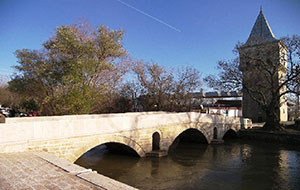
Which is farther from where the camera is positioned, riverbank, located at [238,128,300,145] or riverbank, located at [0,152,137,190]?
riverbank, located at [238,128,300,145]

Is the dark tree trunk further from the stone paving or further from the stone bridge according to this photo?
the stone paving

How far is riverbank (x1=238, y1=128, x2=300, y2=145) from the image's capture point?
15.8 meters

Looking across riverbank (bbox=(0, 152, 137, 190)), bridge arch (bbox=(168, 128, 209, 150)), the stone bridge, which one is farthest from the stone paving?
bridge arch (bbox=(168, 128, 209, 150))

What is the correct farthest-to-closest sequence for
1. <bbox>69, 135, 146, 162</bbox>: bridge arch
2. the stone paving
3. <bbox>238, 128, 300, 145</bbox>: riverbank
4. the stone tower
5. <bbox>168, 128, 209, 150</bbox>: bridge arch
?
the stone tower, <bbox>238, 128, 300, 145</bbox>: riverbank, <bbox>168, 128, 209, 150</bbox>: bridge arch, <bbox>69, 135, 146, 162</bbox>: bridge arch, the stone paving

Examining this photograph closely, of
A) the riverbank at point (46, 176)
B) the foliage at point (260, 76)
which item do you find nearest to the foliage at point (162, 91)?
the foliage at point (260, 76)

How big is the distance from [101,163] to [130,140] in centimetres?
195

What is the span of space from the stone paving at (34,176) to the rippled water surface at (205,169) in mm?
3581

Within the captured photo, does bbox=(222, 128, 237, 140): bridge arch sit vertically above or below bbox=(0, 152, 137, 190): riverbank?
below

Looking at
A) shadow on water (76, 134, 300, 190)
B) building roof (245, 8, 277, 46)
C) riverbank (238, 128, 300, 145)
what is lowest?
shadow on water (76, 134, 300, 190)

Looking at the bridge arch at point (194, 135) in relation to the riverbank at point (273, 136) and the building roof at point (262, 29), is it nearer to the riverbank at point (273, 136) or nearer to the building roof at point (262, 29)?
the riverbank at point (273, 136)

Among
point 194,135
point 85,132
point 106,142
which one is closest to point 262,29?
point 194,135

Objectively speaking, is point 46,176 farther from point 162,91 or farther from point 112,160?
point 162,91

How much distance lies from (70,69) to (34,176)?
8.51 metres

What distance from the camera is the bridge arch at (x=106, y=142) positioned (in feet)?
22.5
